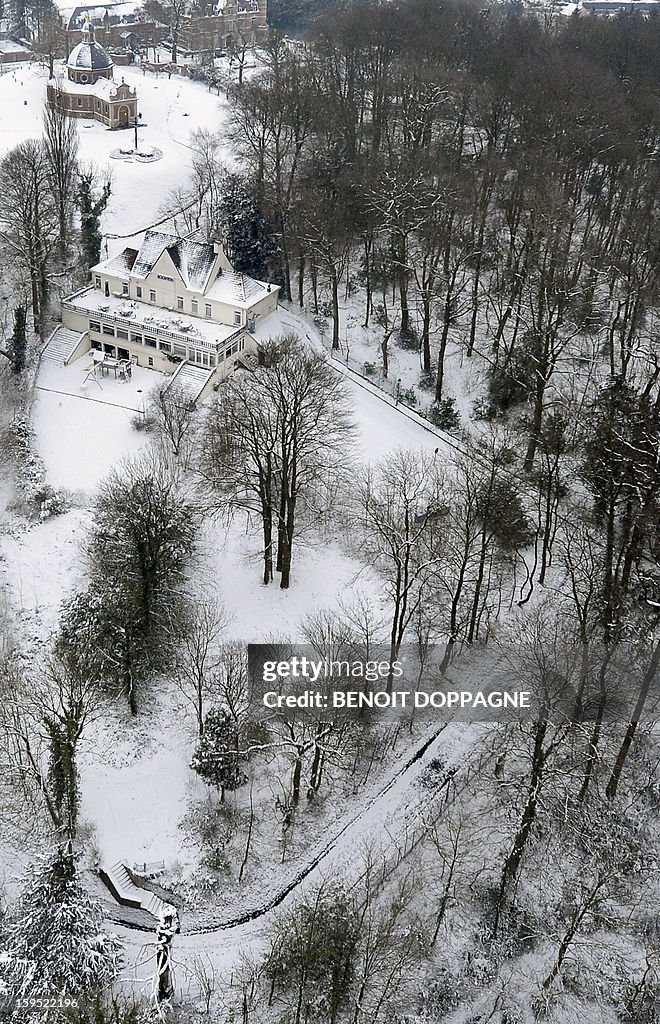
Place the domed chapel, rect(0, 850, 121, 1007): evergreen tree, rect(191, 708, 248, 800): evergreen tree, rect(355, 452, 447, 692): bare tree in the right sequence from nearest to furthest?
rect(0, 850, 121, 1007): evergreen tree → rect(191, 708, 248, 800): evergreen tree → rect(355, 452, 447, 692): bare tree → the domed chapel

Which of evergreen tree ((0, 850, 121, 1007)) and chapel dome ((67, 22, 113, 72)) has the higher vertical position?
chapel dome ((67, 22, 113, 72))

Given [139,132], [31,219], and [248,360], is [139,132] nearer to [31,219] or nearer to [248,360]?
[31,219]

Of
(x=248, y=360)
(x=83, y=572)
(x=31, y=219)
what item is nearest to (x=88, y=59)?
(x=31, y=219)

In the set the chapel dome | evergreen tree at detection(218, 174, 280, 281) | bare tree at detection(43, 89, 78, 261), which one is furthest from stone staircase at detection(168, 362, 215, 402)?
the chapel dome

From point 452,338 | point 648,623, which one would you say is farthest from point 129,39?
point 648,623

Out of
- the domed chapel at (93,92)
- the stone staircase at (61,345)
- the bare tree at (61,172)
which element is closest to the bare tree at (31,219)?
the bare tree at (61,172)

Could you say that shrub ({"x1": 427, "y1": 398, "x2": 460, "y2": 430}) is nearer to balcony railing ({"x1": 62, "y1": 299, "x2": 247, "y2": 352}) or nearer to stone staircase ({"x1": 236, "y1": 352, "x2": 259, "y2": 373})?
stone staircase ({"x1": 236, "y1": 352, "x2": 259, "y2": 373})

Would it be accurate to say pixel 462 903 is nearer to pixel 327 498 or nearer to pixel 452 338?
pixel 327 498
